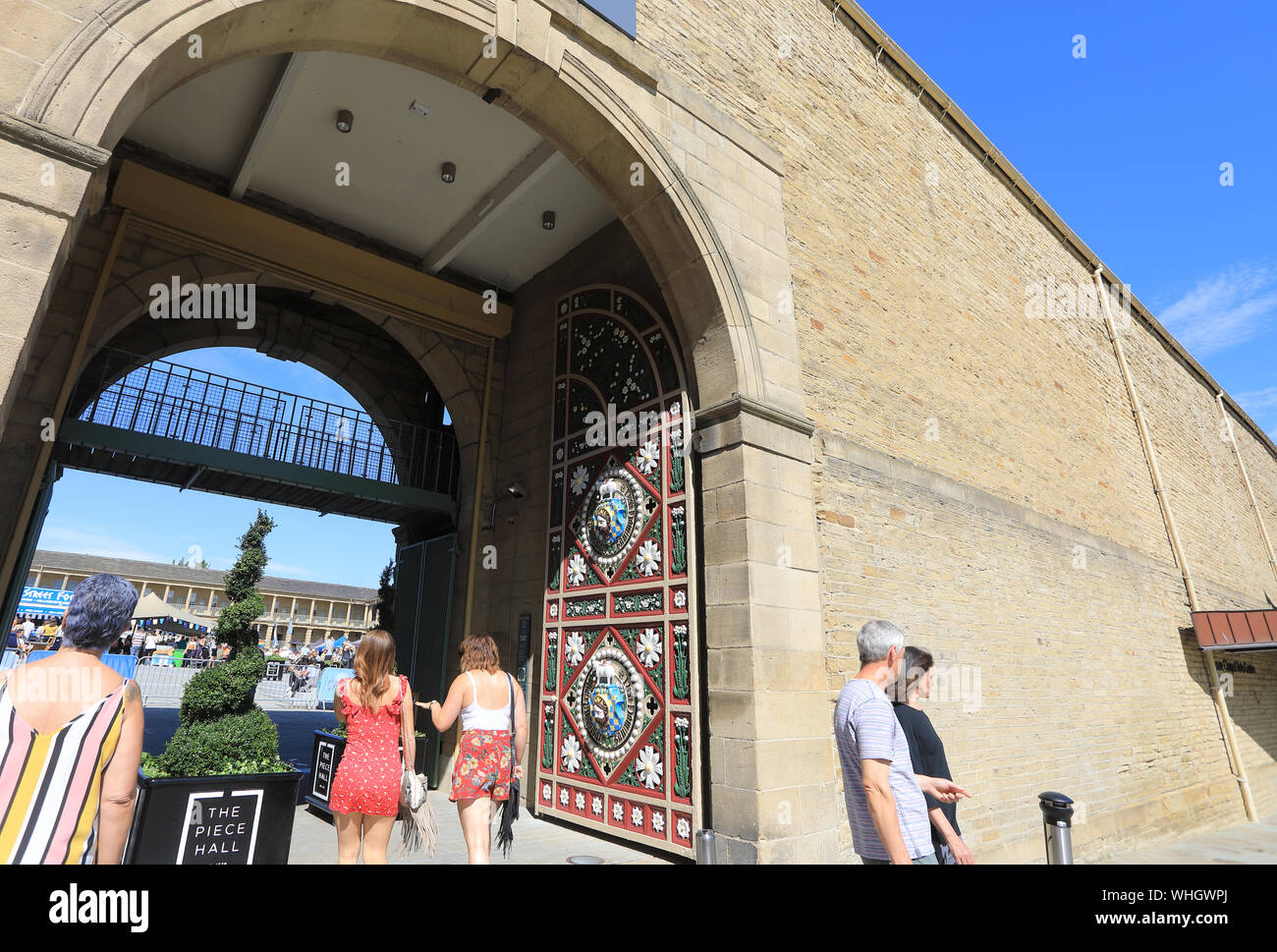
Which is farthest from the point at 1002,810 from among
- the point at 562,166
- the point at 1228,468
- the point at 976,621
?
the point at 1228,468

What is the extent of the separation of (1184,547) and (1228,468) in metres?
7.09

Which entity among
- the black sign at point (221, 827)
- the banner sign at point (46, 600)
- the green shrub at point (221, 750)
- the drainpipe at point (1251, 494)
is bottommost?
the black sign at point (221, 827)

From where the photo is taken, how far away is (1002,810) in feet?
22.1

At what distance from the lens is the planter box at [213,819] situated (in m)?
4.23

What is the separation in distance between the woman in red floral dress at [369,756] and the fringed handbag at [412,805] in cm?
2

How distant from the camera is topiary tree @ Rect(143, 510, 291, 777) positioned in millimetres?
4809

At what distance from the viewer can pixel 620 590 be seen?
21.3 feet

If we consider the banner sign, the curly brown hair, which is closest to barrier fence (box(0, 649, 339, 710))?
the banner sign

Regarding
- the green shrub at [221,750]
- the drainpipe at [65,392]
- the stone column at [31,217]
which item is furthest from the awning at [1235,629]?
the drainpipe at [65,392]

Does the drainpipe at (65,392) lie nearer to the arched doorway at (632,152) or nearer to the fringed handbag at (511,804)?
the arched doorway at (632,152)

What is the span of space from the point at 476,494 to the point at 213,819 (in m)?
4.75

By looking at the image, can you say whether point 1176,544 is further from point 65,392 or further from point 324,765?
point 65,392

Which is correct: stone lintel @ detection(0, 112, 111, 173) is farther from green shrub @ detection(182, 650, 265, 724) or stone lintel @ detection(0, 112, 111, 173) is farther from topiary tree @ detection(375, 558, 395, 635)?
topiary tree @ detection(375, 558, 395, 635)

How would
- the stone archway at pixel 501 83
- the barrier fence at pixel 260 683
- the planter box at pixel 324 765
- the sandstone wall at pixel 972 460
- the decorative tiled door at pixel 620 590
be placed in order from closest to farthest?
the stone archway at pixel 501 83 < the decorative tiled door at pixel 620 590 < the planter box at pixel 324 765 < the sandstone wall at pixel 972 460 < the barrier fence at pixel 260 683
